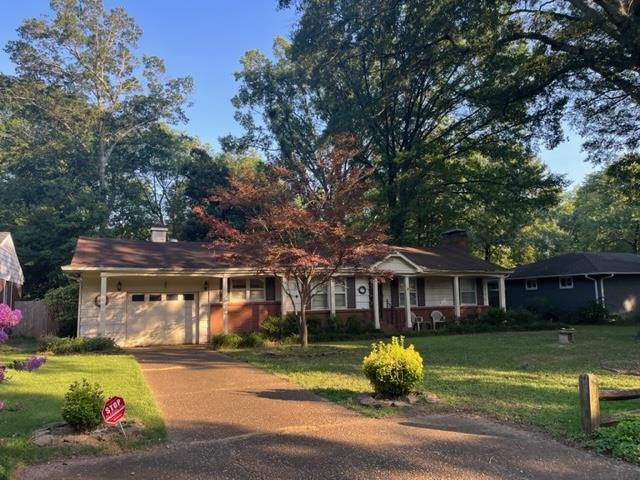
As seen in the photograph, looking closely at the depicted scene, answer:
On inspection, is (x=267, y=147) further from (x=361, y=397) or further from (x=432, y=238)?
(x=361, y=397)

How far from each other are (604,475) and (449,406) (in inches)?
118

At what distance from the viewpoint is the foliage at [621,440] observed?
541 centimetres


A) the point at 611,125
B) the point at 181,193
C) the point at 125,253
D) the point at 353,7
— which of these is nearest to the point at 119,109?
the point at 181,193

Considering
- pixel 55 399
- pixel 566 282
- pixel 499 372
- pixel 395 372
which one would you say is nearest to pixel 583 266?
pixel 566 282

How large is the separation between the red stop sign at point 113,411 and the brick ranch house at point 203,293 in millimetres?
9203

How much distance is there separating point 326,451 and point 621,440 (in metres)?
3.29

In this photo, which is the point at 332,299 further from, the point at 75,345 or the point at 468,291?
the point at 75,345

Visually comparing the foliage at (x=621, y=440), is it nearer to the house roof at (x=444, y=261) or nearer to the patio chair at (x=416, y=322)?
the patio chair at (x=416, y=322)

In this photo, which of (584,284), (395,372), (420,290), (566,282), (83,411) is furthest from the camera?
(566,282)

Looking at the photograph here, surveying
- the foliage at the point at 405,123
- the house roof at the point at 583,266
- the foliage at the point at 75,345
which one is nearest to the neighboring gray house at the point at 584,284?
the house roof at the point at 583,266

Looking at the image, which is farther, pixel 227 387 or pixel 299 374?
pixel 299 374

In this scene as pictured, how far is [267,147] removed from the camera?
128ft

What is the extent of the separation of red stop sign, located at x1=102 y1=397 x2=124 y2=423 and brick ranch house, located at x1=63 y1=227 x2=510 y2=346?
920 centimetres

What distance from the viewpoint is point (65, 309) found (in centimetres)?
1959
